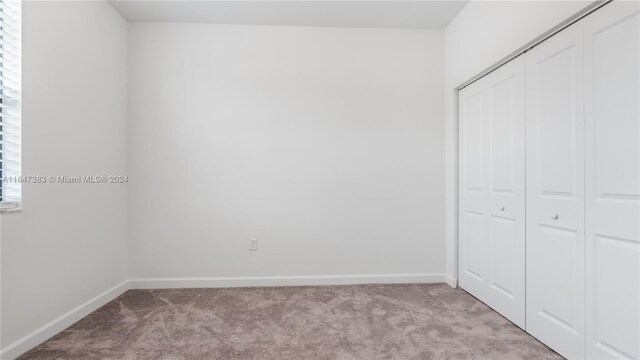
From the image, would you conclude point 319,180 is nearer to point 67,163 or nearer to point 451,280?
point 451,280

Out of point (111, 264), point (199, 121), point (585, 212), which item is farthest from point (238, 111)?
point (585, 212)

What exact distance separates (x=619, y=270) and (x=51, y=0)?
4.00 metres

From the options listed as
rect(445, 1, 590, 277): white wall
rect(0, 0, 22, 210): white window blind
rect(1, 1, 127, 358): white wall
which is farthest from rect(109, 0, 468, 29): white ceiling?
rect(0, 0, 22, 210): white window blind

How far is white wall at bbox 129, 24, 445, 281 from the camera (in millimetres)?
3160

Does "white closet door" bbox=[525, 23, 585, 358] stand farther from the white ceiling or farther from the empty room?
the white ceiling

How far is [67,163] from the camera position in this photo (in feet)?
7.61

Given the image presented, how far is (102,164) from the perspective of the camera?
2.75 meters

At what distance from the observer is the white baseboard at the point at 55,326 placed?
73.4 inches

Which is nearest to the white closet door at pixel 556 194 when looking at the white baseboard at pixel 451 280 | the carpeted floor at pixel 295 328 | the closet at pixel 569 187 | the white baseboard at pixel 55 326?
the closet at pixel 569 187

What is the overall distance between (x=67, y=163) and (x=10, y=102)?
21.5 inches

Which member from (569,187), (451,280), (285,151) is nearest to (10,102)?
(285,151)

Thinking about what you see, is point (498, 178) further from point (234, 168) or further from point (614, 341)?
point (234, 168)

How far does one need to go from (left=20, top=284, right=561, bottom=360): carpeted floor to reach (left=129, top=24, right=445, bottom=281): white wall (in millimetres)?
423

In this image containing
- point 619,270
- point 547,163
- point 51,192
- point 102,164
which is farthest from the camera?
point 102,164
